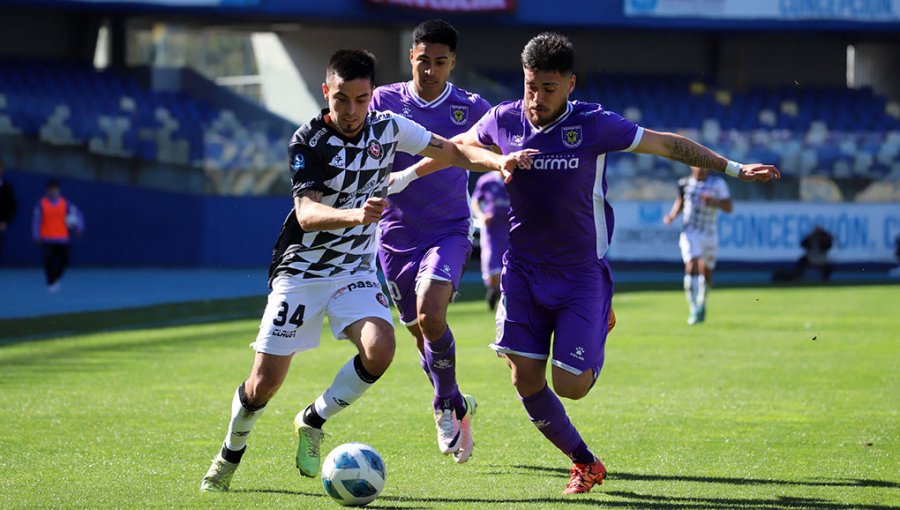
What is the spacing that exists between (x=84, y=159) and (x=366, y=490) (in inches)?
941

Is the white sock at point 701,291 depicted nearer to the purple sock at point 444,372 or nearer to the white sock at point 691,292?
the white sock at point 691,292

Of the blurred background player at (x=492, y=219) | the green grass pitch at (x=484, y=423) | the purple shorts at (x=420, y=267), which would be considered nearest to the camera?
the green grass pitch at (x=484, y=423)

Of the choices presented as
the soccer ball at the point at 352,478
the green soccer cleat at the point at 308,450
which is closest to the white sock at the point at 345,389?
the green soccer cleat at the point at 308,450

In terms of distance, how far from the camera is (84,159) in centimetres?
2872

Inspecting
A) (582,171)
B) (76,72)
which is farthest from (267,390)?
(76,72)

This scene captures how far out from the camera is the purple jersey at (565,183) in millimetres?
6738

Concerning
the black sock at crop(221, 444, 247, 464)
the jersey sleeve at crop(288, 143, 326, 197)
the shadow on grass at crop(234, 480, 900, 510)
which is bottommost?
the shadow on grass at crop(234, 480, 900, 510)

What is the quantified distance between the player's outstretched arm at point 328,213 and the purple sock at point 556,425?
57.0 inches

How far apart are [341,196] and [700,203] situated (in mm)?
11949

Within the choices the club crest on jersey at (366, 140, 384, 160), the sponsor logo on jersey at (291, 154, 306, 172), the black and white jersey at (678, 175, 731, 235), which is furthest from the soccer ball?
the black and white jersey at (678, 175, 731, 235)

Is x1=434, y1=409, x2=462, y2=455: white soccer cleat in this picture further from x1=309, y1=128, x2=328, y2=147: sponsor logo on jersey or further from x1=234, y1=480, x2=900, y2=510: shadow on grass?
x1=309, y1=128, x2=328, y2=147: sponsor logo on jersey

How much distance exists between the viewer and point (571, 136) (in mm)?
6754

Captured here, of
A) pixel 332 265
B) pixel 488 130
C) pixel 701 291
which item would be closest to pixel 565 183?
pixel 488 130

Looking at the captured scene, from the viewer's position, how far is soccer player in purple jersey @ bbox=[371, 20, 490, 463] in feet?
26.2
